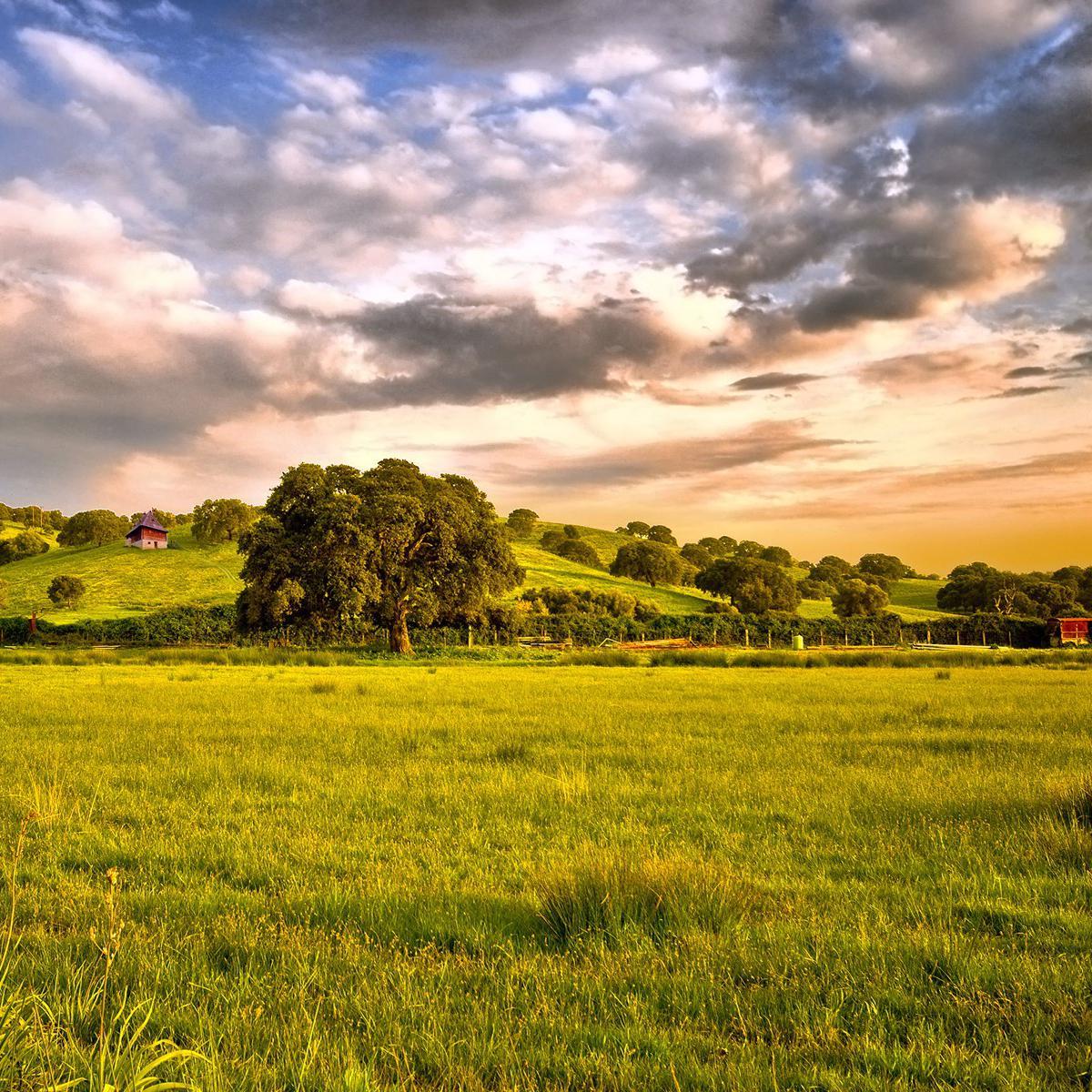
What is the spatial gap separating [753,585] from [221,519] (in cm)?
7881

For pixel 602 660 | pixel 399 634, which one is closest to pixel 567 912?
pixel 602 660

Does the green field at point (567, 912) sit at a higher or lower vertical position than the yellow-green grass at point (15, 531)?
lower

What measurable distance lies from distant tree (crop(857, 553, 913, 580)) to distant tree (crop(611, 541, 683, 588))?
204 ft

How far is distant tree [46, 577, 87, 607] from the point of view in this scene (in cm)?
8675

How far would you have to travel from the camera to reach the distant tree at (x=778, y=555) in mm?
164875

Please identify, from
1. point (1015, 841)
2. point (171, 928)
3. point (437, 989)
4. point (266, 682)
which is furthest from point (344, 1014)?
point (266, 682)

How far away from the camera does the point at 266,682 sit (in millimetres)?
28016

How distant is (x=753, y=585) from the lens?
10844cm

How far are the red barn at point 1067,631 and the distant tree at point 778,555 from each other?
3189 inches

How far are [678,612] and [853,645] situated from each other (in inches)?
950

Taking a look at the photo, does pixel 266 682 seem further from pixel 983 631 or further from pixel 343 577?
pixel 983 631

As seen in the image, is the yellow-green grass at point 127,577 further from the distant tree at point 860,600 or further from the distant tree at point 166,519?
the distant tree at point 860,600

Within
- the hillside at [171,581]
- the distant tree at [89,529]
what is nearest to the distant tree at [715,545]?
the hillside at [171,581]

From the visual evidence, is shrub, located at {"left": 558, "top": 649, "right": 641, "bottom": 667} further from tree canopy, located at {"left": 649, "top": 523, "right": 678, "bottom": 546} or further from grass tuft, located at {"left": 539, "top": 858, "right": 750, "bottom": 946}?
tree canopy, located at {"left": 649, "top": 523, "right": 678, "bottom": 546}
